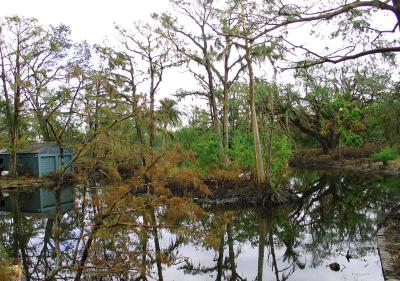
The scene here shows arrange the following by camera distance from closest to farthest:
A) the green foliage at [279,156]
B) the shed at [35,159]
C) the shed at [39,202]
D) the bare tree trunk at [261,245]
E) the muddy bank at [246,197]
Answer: the bare tree trunk at [261,245]
the muddy bank at [246,197]
the green foliage at [279,156]
the shed at [39,202]
the shed at [35,159]

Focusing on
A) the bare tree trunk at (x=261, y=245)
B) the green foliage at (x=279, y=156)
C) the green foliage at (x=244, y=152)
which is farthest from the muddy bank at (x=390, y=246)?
the green foliage at (x=244, y=152)

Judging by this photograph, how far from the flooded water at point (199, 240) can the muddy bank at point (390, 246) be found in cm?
42

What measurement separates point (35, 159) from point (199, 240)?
22126 millimetres

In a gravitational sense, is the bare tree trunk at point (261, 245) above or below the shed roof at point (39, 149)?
below

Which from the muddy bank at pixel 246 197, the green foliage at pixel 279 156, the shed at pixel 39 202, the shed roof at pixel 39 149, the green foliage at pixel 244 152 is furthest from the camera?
the shed roof at pixel 39 149

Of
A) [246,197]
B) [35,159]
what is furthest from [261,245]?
[35,159]

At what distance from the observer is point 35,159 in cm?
3177

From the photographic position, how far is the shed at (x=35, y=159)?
31812 mm

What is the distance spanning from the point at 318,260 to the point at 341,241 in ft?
6.83

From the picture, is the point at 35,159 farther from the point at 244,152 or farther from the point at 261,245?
the point at 261,245

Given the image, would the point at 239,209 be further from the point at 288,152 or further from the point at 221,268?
the point at 221,268

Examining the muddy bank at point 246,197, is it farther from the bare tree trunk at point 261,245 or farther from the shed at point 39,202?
the shed at point 39,202

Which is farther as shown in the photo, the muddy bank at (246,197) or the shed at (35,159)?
the shed at (35,159)

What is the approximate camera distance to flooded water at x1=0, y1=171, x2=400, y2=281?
27.7 ft
